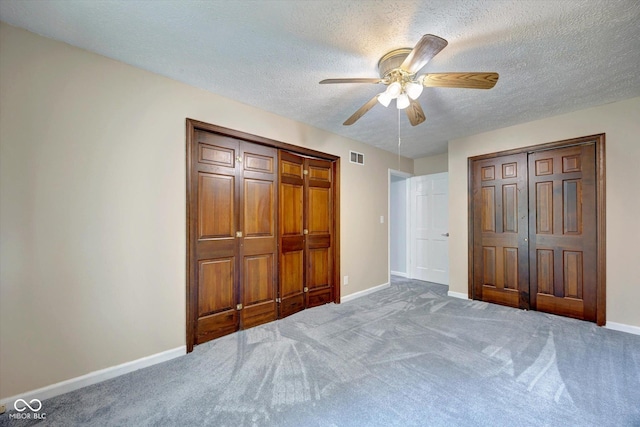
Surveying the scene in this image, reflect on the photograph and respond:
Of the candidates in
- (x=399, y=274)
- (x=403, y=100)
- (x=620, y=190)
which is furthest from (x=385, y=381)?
(x=399, y=274)

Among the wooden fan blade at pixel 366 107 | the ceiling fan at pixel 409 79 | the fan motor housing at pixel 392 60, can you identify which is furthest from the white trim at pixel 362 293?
the fan motor housing at pixel 392 60

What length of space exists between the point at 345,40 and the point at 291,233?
85.7 inches

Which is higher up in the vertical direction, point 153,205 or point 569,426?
point 153,205

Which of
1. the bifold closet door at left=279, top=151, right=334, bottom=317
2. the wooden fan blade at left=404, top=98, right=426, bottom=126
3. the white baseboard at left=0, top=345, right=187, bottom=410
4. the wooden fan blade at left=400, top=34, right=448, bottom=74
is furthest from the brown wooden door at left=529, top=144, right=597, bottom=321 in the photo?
the white baseboard at left=0, top=345, right=187, bottom=410

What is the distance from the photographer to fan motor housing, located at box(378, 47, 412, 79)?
1.80 meters

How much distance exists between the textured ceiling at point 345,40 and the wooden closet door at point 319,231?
45.0 inches

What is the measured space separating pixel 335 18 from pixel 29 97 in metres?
2.08

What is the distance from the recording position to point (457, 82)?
5.70 feet

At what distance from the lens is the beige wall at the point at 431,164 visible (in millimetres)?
4811

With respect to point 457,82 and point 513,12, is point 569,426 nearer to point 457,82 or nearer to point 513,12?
point 457,82

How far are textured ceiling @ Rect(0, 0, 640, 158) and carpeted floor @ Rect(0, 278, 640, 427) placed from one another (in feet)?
7.98

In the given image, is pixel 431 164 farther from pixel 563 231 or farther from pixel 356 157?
pixel 563 231

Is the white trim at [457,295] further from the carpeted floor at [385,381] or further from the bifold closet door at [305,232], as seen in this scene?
the bifold closet door at [305,232]

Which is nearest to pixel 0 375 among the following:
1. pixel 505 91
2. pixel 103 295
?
pixel 103 295
